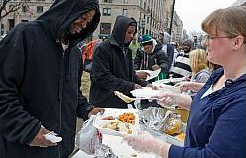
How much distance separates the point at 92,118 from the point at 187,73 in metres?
3.42

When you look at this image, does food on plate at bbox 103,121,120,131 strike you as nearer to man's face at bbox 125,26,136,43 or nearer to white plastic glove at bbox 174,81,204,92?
white plastic glove at bbox 174,81,204,92

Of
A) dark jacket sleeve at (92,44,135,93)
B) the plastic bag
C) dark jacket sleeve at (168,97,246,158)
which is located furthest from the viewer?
dark jacket sleeve at (92,44,135,93)

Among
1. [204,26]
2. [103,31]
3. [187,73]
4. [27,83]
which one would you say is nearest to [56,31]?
[27,83]

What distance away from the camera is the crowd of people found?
131 cm

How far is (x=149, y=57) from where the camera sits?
6.23m

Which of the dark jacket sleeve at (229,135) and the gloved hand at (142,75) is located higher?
the dark jacket sleeve at (229,135)

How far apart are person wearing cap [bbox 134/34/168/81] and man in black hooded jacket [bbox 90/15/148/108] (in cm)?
263

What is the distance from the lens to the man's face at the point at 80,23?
1.97 metres

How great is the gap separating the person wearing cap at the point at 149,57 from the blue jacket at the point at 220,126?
184 inches

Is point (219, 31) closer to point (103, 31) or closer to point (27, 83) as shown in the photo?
point (27, 83)

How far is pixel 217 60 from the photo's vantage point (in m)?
1.45

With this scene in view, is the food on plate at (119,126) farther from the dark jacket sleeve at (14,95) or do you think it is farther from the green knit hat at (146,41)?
the green knit hat at (146,41)

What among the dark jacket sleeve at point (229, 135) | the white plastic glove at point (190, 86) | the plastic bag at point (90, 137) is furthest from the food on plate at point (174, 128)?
the dark jacket sleeve at point (229, 135)

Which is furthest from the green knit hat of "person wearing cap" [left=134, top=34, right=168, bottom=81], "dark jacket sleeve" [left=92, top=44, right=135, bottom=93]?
"dark jacket sleeve" [left=92, top=44, right=135, bottom=93]
